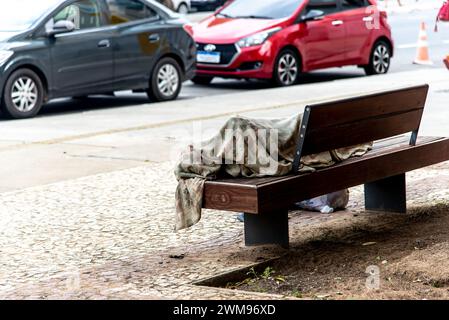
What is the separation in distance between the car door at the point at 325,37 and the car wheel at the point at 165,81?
2665 mm

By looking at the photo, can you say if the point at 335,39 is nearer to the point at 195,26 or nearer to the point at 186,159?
the point at 195,26

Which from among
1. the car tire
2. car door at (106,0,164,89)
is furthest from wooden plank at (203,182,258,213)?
the car tire

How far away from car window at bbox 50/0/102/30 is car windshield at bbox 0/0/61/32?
0.19 m

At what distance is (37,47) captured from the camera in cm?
1420

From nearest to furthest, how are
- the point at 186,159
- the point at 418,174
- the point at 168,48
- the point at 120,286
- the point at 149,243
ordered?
the point at 120,286
the point at 186,159
the point at 149,243
the point at 418,174
the point at 168,48

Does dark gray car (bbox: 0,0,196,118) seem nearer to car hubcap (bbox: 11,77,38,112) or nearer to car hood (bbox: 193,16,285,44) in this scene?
car hubcap (bbox: 11,77,38,112)

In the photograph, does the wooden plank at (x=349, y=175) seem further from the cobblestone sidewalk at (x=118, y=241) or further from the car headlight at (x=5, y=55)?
the car headlight at (x=5, y=55)

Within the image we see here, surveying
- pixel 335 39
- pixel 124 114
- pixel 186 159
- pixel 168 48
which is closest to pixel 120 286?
pixel 186 159

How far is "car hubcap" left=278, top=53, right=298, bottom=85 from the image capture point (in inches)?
693

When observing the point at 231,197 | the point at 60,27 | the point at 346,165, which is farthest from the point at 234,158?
the point at 60,27

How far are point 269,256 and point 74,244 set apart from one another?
1363 mm

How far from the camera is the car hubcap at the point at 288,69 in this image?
57.8 ft

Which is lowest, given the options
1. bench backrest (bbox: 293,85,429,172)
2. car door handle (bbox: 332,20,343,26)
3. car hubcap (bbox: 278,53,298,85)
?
car hubcap (bbox: 278,53,298,85)

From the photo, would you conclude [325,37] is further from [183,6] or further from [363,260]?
[183,6]
